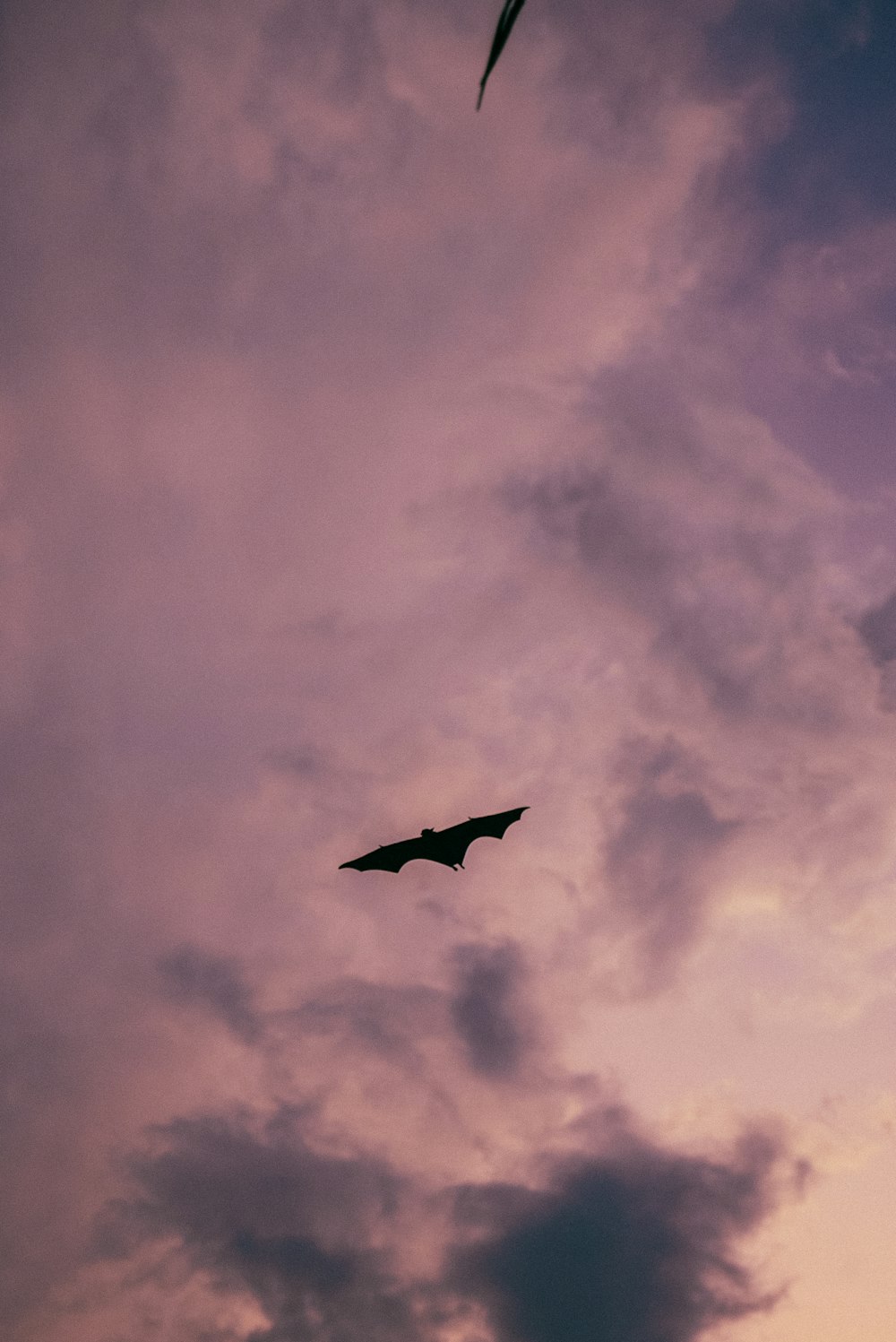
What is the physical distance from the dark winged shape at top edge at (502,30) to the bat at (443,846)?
34.0m

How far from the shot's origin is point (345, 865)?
133 feet

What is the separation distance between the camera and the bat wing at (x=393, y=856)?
41594mm

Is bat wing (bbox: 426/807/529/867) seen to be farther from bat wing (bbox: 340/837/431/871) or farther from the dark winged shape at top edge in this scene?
the dark winged shape at top edge

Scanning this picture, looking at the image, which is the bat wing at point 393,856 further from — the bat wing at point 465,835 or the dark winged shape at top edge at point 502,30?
the dark winged shape at top edge at point 502,30

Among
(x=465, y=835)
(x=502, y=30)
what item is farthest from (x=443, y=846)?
(x=502, y=30)

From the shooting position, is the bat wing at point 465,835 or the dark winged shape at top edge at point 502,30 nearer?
the dark winged shape at top edge at point 502,30

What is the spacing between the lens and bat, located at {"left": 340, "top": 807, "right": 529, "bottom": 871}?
137 ft

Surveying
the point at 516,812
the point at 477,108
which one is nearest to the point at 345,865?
the point at 516,812

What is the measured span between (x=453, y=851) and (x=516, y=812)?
3.49 m

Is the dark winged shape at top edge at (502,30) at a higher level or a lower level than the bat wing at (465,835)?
lower

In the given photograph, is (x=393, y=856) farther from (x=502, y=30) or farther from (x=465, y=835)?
(x=502, y=30)

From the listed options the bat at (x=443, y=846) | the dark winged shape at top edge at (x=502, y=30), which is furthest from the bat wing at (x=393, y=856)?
the dark winged shape at top edge at (x=502, y=30)

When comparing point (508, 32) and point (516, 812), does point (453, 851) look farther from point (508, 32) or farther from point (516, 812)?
point (508, 32)

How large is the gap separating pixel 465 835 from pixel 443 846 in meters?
1.19
